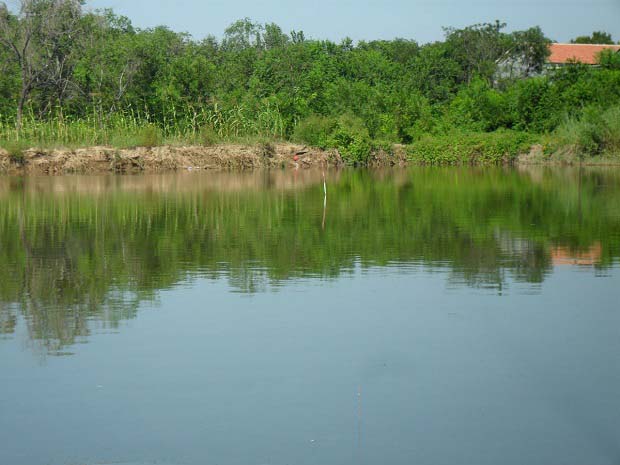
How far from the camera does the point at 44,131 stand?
149 ft

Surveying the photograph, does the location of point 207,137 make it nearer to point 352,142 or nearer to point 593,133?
point 352,142

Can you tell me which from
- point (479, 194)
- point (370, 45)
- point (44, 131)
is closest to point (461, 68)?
point (370, 45)

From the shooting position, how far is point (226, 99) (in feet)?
187

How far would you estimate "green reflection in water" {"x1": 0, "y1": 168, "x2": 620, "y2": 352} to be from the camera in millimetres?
12805

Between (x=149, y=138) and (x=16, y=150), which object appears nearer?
(x=16, y=150)

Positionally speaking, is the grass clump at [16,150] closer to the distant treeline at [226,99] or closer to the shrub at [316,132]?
the distant treeline at [226,99]

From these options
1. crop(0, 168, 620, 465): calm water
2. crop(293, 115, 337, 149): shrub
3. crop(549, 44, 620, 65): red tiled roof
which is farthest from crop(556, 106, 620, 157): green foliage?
crop(549, 44, 620, 65): red tiled roof

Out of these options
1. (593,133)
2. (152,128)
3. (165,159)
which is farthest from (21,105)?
(593,133)

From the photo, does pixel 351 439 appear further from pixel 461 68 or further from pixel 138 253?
pixel 461 68

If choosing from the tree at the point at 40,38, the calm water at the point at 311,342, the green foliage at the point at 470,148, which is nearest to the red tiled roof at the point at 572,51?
the green foliage at the point at 470,148

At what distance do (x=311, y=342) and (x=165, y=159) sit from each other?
36.8 metres

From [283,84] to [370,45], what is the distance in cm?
2530

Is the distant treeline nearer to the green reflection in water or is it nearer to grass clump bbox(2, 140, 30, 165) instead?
grass clump bbox(2, 140, 30, 165)

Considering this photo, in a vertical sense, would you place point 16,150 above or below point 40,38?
below
